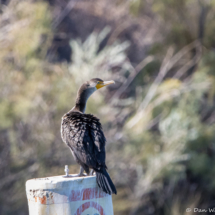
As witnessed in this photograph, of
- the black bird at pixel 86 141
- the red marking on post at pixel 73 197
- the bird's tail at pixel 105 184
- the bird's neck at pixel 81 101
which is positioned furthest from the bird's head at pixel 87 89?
the red marking on post at pixel 73 197

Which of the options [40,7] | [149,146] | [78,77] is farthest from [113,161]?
[40,7]

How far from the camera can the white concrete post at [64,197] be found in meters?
2.29

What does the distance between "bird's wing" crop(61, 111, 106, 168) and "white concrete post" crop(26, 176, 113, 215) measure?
12.0 inches

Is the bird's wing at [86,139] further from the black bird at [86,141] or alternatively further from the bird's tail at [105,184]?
the bird's tail at [105,184]

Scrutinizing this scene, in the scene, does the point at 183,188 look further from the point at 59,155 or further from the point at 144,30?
the point at 144,30

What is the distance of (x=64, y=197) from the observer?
229cm

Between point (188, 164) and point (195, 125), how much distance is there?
0.85 metres

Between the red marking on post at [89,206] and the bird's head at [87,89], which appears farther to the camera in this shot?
the bird's head at [87,89]

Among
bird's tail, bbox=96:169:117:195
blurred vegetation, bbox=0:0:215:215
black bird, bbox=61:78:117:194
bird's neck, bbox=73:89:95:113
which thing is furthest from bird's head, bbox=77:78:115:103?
blurred vegetation, bbox=0:0:215:215

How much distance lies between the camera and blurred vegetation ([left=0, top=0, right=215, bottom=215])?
19.5 feet

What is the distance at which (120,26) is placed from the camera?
864 centimetres

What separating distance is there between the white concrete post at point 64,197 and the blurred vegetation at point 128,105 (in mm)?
3487

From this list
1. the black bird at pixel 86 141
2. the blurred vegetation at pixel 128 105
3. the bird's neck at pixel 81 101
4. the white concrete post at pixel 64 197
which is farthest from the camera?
the blurred vegetation at pixel 128 105

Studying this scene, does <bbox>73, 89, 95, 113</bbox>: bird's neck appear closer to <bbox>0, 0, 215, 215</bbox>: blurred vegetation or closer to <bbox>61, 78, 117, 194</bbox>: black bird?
<bbox>61, 78, 117, 194</bbox>: black bird
